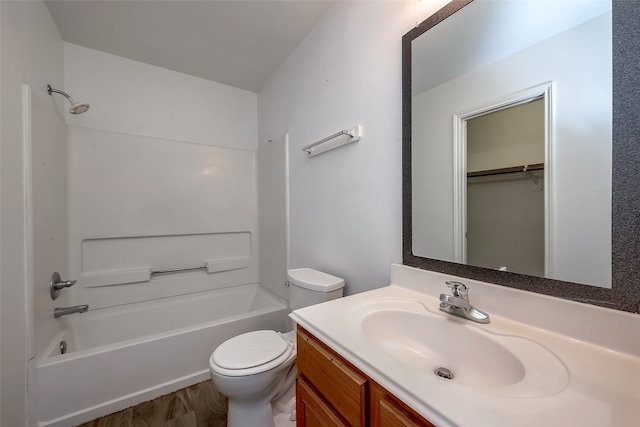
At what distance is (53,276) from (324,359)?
1.87 metres

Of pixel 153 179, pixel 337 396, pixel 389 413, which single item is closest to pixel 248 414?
pixel 337 396

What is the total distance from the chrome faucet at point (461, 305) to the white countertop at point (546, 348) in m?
0.02

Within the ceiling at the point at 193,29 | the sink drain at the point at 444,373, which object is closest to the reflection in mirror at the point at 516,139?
the sink drain at the point at 444,373

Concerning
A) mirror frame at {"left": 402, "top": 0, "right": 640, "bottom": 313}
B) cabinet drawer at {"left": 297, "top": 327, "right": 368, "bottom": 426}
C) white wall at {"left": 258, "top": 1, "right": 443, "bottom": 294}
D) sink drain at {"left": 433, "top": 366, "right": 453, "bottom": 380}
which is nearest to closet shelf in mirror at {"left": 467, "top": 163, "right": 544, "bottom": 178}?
mirror frame at {"left": 402, "top": 0, "right": 640, "bottom": 313}

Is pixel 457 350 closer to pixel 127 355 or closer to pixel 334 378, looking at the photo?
pixel 334 378

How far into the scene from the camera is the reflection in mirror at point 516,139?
0.64 meters

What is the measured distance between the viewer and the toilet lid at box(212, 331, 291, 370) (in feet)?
3.73

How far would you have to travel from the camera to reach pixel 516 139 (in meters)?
0.79

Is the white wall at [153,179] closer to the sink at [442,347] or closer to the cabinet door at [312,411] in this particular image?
the cabinet door at [312,411]

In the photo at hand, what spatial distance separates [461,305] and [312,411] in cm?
58

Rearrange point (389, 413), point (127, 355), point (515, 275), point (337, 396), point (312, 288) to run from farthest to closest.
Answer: point (127, 355) → point (312, 288) → point (515, 275) → point (337, 396) → point (389, 413)

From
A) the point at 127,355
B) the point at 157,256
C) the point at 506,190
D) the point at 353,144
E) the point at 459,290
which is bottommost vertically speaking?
the point at 127,355

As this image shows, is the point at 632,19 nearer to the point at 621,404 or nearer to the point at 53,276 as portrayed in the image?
the point at 621,404

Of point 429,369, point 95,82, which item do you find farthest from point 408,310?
point 95,82
